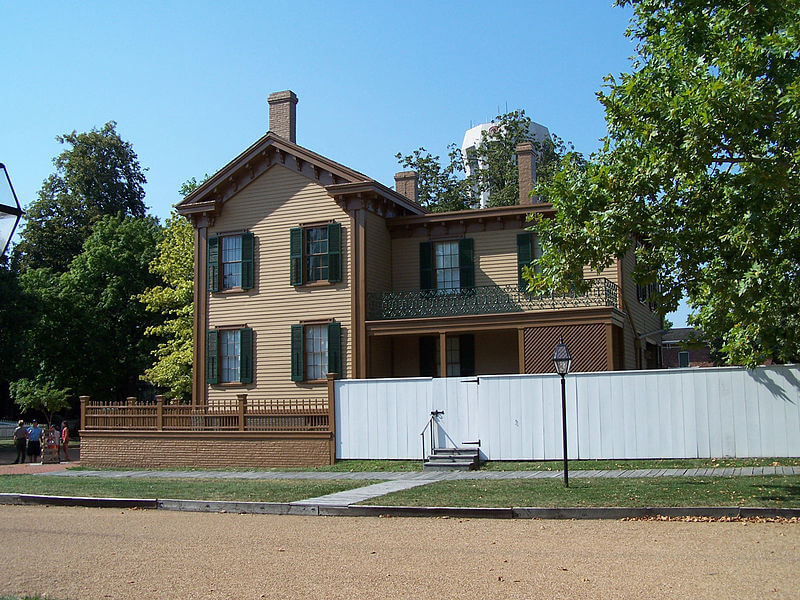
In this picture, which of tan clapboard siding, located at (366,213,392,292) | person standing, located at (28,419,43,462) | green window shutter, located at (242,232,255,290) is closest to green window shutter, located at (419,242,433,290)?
tan clapboard siding, located at (366,213,392,292)

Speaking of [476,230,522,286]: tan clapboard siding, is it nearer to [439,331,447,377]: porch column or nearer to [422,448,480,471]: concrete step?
[439,331,447,377]: porch column

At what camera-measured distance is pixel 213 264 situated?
28.7 metres

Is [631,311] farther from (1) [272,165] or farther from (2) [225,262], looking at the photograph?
(2) [225,262]

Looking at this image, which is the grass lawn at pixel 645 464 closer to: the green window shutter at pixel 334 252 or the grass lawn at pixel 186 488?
the grass lawn at pixel 186 488

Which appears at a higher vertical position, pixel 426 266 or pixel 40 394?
pixel 426 266

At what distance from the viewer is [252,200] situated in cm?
2834

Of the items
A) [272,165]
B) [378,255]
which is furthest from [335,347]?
[272,165]

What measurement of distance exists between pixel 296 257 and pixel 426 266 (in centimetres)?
422

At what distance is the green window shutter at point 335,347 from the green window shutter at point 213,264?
4579 mm

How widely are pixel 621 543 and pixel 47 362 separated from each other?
37.9 m

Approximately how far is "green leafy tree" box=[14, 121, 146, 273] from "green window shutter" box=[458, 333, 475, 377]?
35576 mm

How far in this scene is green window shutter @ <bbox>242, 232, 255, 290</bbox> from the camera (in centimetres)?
2803

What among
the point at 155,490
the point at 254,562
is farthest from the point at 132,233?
the point at 254,562

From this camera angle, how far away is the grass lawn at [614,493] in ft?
41.4
